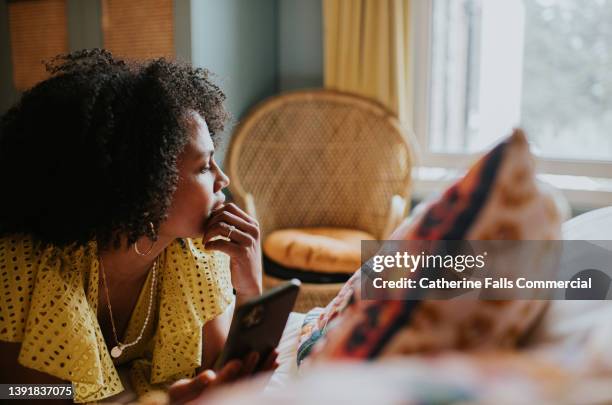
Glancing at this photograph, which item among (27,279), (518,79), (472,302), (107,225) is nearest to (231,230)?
(107,225)

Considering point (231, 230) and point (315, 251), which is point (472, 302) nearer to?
point (231, 230)

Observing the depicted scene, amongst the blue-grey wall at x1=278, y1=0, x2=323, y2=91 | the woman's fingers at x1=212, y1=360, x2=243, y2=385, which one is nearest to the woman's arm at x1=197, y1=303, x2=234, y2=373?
the woman's fingers at x1=212, y1=360, x2=243, y2=385

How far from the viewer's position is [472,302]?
1.86ft

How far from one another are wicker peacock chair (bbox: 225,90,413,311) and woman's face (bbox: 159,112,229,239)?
156 centimetres

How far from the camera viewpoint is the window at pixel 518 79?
272 cm

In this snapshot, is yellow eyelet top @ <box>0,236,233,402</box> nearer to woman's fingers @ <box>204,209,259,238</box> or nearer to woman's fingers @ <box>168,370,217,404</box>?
woman's fingers @ <box>204,209,259,238</box>

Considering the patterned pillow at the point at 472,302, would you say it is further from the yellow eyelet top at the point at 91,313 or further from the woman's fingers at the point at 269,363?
the yellow eyelet top at the point at 91,313

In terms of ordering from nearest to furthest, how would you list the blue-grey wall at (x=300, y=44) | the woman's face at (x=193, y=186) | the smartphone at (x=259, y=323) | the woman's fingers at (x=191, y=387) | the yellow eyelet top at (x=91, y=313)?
the smartphone at (x=259, y=323) → the woman's fingers at (x=191, y=387) → the yellow eyelet top at (x=91, y=313) → the woman's face at (x=193, y=186) → the blue-grey wall at (x=300, y=44)

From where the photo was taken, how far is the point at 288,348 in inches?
47.7

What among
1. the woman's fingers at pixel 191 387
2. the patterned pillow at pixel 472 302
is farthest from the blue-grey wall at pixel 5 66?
the patterned pillow at pixel 472 302

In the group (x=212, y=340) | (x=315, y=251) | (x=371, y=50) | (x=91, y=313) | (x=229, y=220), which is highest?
(x=371, y=50)

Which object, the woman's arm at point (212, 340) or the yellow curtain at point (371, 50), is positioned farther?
the yellow curtain at point (371, 50)

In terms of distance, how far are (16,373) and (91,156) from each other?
38cm

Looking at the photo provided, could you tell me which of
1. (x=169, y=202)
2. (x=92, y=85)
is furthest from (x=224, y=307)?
(x=92, y=85)
